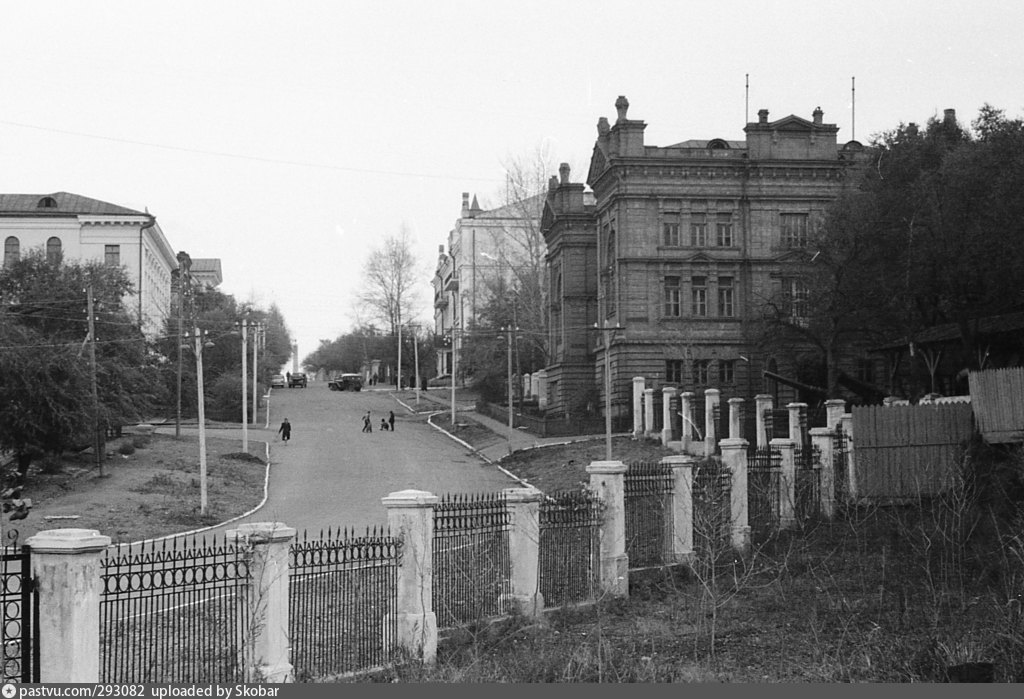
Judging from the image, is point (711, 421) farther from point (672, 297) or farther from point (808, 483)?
point (672, 297)

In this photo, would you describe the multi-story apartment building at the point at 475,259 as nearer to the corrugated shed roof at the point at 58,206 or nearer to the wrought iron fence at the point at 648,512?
the corrugated shed roof at the point at 58,206

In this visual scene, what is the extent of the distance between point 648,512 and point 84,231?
163ft

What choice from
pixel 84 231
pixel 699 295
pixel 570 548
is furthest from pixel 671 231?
pixel 570 548

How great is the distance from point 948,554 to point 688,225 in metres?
39.6

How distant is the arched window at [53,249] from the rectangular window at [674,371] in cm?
2828

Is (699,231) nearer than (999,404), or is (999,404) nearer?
(999,404)

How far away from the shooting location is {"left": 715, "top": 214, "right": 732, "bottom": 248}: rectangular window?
57625mm

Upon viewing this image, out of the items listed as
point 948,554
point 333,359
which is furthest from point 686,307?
point 333,359

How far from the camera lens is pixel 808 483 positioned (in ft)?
77.5

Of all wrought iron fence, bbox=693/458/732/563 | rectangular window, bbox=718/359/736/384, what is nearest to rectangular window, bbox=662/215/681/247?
rectangular window, bbox=718/359/736/384

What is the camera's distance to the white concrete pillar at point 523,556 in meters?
16.1

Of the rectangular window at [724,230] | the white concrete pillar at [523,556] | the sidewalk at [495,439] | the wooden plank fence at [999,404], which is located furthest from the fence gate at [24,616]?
the rectangular window at [724,230]

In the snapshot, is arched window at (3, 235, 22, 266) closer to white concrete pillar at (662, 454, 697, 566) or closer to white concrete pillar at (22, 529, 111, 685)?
white concrete pillar at (662, 454, 697, 566)

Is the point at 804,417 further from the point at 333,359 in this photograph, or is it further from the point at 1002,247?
the point at 333,359
